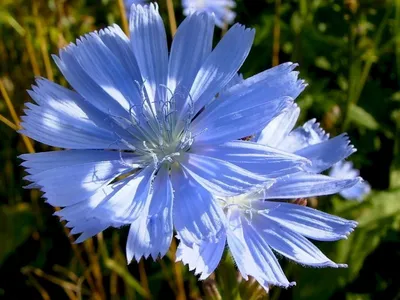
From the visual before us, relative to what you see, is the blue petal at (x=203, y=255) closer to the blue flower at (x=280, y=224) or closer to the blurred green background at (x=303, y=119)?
the blue flower at (x=280, y=224)

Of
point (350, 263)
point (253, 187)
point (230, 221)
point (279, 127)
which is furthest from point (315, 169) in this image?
point (350, 263)

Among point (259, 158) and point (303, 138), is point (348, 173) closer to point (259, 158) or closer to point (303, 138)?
point (303, 138)

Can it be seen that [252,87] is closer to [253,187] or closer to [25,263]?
[253,187]

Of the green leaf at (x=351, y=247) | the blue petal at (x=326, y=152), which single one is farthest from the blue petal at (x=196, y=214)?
the green leaf at (x=351, y=247)

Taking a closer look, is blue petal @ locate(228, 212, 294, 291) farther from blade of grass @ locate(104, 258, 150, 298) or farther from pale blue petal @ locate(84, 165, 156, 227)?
blade of grass @ locate(104, 258, 150, 298)

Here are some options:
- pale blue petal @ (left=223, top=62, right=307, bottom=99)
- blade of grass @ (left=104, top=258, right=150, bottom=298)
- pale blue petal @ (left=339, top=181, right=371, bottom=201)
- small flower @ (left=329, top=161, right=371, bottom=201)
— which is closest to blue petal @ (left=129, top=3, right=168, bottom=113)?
pale blue petal @ (left=223, top=62, right=307, bottom=99)

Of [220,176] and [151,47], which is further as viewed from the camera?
[151,47]

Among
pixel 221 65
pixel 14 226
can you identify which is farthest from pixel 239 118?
pixel 14 226
